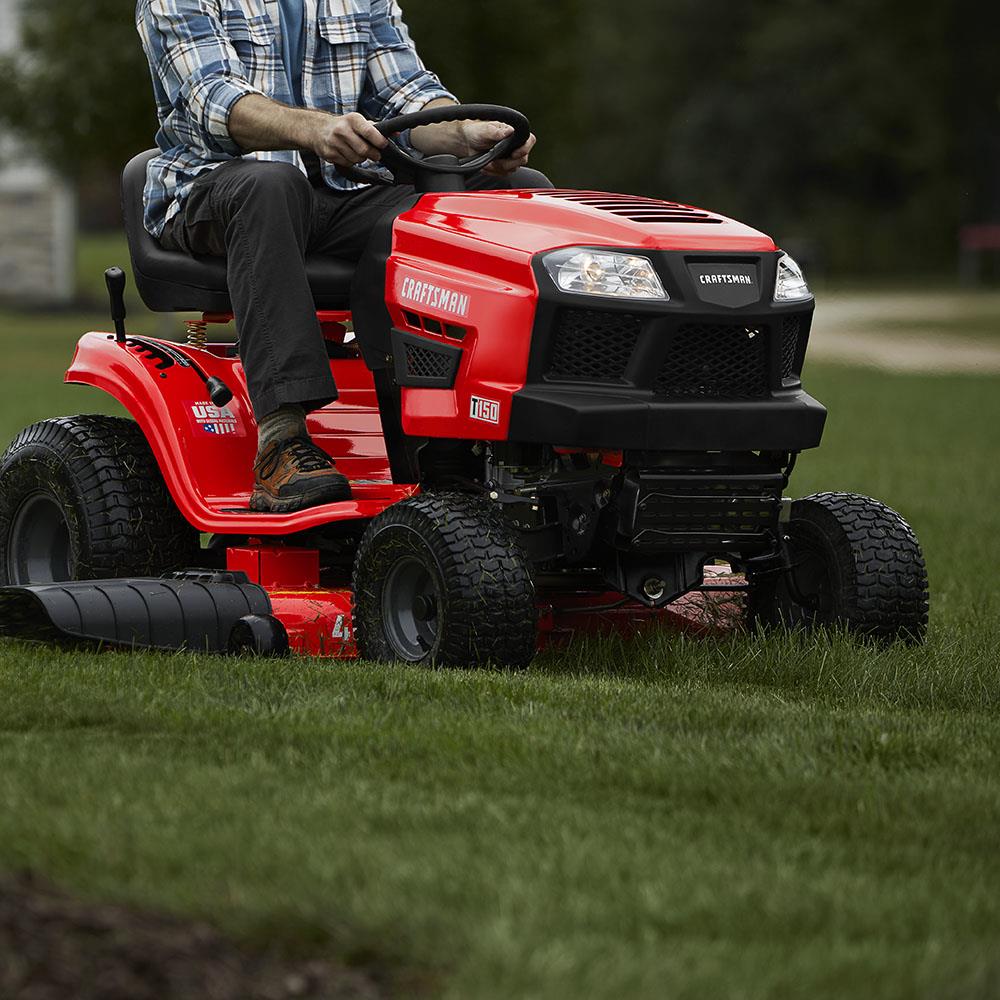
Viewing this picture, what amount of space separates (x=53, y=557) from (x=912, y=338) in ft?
69.9

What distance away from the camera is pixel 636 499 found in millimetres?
4344

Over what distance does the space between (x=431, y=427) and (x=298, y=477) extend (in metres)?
0.35

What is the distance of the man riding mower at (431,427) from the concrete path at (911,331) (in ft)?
53.5

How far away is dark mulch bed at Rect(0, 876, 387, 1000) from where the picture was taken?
2.38 metres

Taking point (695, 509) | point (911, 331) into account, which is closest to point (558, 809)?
point (695, 509)

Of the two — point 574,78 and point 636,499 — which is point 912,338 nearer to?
point 574,78

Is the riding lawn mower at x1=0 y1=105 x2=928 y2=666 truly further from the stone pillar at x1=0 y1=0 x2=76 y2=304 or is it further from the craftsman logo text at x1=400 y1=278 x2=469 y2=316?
the stone pillar at x1=0 y1=0 x2=76 y2=304

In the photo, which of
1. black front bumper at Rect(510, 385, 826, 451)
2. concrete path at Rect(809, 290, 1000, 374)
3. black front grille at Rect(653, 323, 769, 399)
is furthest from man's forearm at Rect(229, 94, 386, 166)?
concrete path at Rect(809, 290, 1000, 374)

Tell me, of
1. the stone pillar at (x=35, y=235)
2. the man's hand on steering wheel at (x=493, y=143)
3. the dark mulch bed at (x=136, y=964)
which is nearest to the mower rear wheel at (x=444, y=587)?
the man's hand on steering wheel at (x=493, y=143)

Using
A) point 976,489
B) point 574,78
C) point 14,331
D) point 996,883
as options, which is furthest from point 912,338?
point 996,883

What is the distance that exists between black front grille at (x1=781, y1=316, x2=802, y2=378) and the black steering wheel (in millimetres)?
837

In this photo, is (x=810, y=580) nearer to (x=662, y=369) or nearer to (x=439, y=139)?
(x=662, y=369)

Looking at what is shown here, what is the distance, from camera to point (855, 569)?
469 centimetres

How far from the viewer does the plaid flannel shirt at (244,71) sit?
4.98m
